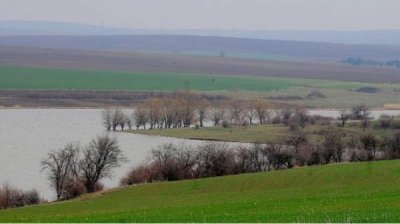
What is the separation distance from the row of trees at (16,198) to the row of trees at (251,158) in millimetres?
5905

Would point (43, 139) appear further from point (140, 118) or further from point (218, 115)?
point (218, 115)

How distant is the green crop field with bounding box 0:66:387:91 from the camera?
116 m

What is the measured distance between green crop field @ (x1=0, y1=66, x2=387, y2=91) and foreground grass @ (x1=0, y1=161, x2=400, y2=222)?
81.7 meters

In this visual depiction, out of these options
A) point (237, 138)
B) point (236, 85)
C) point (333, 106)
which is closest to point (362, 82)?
point (236, 85)

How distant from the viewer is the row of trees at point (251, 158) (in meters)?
39.6

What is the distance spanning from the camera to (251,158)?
43156 millimetres

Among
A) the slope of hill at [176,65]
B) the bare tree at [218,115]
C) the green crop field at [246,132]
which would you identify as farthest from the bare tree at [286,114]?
the slope of hill at [176,65]

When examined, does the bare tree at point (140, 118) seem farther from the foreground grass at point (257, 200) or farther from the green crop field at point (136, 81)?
the foreground grass at point (257, 200)

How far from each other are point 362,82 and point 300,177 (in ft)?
354

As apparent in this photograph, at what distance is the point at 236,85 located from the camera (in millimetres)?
123750

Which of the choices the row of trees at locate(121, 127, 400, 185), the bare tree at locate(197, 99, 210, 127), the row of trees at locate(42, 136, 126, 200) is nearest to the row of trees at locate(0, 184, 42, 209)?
the row of trees at locate(42, 136, 126, 200)

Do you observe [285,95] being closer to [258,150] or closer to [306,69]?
[306,69]

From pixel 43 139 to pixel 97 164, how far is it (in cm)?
1912

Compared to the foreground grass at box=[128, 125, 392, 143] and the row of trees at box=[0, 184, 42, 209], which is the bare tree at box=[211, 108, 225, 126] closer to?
the foreground grass at box=[128, 125, 392, 143]
